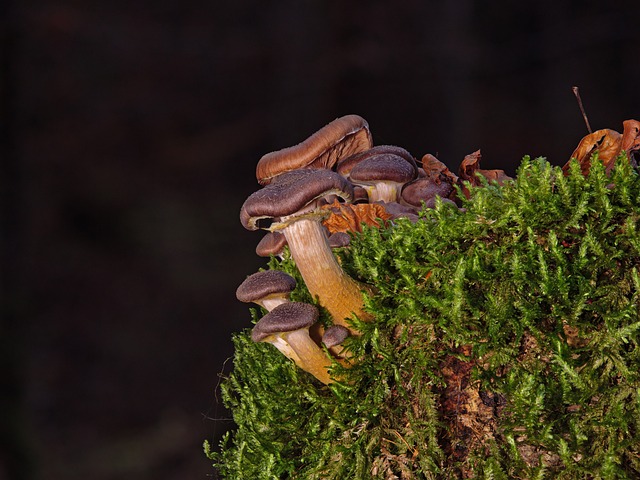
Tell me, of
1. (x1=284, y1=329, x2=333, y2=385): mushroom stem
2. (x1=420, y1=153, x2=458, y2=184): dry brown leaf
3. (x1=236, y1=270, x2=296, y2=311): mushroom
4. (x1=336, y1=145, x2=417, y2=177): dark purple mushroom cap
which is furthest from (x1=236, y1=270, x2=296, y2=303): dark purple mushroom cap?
(x1=420, y1=153, x2=458, y2=184): dry brown leaf

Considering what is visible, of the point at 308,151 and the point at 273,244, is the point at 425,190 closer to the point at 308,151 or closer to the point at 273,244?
the point at 308,151

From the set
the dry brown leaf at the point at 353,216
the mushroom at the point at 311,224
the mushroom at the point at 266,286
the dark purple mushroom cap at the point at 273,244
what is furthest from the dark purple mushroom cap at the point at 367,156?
the mushroom at the point at 266,286

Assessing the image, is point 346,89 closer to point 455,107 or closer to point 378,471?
point 455,107

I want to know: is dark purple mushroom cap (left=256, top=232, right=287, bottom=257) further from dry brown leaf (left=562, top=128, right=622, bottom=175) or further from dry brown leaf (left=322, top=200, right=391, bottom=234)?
dry brown leaf (left=562, top=128, right=622, bottom=175)

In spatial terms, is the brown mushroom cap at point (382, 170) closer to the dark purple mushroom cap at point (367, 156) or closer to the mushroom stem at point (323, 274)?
the dark purple mushroom cap at point (367, 156)

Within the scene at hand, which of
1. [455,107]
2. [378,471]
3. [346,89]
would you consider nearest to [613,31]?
[455,107]
